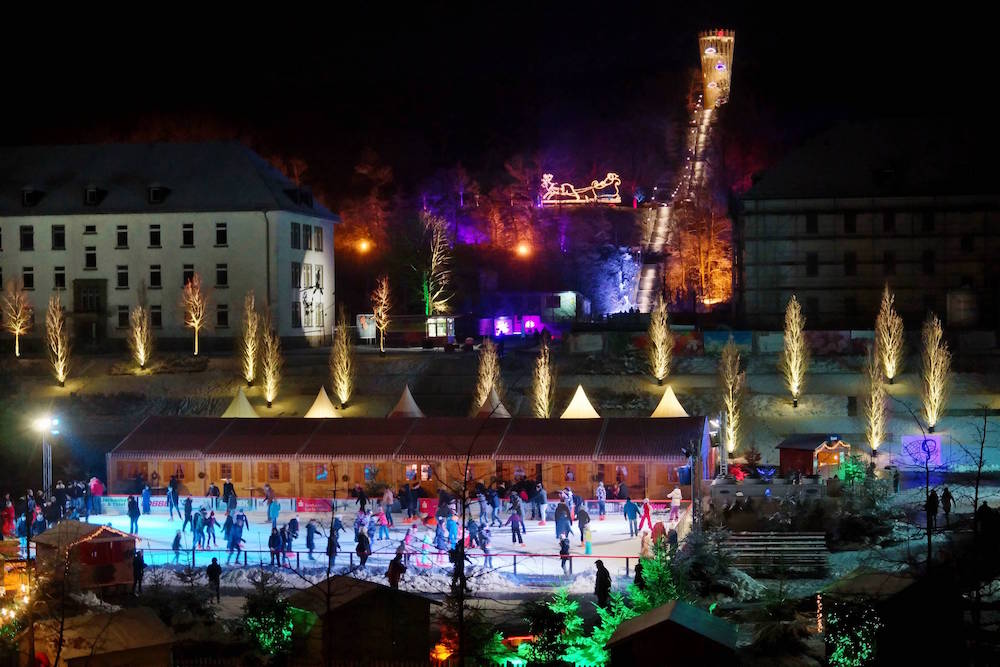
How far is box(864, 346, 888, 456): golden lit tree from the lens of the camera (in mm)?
45750

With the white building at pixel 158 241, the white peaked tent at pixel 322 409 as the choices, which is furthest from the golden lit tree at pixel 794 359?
the white building at pixel 158 241

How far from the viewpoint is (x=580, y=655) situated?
71.8 feet

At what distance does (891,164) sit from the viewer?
63.7 m

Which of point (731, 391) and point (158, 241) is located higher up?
point (158, 241)

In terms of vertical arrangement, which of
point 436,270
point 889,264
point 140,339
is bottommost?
point 140,339

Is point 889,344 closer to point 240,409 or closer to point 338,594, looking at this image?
point 240,409

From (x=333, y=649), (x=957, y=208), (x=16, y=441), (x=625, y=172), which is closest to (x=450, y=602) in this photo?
(x=333, y=649)

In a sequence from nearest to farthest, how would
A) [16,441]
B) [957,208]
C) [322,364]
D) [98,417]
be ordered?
[16,441] < [98,417] < [322,364] < [957,208]

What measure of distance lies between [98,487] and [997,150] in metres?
44.3

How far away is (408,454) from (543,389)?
1081 centimetres

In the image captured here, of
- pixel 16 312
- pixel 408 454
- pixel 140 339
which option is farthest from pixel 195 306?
pixel 408 454

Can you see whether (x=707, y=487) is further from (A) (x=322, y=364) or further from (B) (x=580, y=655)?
(A) (x=322, y=364)

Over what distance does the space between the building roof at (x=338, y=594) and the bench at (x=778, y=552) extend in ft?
37.2

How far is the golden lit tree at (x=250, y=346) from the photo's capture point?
56.7 meters
